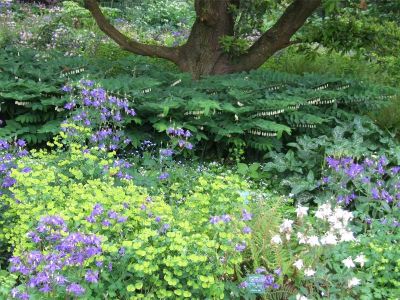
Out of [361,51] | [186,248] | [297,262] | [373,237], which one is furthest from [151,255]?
[361,51]

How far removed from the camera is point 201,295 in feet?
9.81

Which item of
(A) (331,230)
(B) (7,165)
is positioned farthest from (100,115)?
(A) (331,230)

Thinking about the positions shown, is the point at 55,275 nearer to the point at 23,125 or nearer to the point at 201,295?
the point at 201,295

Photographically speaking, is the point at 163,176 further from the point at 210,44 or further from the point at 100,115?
→ the point at 210,44

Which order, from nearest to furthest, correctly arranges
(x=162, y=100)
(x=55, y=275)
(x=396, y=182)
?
(x=55, y=275), (x=396, y=182), (x=162, y=100)

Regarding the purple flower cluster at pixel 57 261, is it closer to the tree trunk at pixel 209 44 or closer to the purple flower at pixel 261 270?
the purple flower at pixel 261 270

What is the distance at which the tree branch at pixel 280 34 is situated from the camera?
20.1 feet

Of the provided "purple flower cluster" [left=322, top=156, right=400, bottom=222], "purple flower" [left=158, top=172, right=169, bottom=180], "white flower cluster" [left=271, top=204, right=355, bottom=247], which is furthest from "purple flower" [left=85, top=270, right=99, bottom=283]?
"purple flower cluster" [left=322, top=156, right=400, bottom=222]

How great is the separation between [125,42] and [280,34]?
1.77m

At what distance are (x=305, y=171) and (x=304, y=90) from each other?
0.96m

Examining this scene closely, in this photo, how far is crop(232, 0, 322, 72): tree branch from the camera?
612 cm

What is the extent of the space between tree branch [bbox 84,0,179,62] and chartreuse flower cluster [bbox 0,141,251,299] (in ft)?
11.3

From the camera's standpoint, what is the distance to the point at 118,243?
2934 millimetres

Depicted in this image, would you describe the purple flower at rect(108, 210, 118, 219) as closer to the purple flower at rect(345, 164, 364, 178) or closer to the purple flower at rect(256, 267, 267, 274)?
the purple flower at rect(256, 267, 267, 274)
